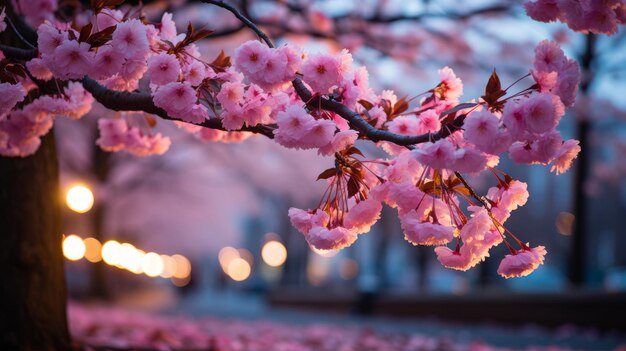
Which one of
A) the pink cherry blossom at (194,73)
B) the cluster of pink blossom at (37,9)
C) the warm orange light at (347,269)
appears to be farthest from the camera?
the warm orange light at (347,269)

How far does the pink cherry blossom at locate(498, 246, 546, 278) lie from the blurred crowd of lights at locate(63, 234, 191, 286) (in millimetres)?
3924

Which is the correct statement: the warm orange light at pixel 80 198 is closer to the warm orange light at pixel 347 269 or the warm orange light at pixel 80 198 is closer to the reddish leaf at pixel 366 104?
the reddish leaf at pixel 366 104

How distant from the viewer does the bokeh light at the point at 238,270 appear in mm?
63375

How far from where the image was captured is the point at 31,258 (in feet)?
16.8

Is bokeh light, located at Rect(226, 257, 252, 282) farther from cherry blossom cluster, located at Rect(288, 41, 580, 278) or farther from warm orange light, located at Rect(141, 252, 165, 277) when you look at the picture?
cherry blossom cluster, located at Rect(288, 41, 580, 278)

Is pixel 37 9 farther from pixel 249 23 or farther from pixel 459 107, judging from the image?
pixel 459 107

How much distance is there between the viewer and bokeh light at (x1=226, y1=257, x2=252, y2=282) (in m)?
63.4

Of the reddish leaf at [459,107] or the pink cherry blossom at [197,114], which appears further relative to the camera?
the pink cherry blossom at [197,114]

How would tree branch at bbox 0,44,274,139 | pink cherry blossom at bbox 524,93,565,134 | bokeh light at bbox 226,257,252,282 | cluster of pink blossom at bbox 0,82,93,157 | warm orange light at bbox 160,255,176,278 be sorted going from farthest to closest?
warm orange light at bbox 160,255,176,278 → bokeh light at bbox 226,257,252,282 → cluster of pink blossom at bbox 0,82,93,157 → tree branch at bbox 0,44,274,139 → pink cherry blossom at bbox 524,93,565,134

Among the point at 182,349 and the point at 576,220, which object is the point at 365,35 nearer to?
the point at 182,349

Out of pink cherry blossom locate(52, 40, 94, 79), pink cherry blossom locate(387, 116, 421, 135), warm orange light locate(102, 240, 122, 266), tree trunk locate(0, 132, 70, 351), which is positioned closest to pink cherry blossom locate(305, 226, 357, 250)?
pink cherry blossom locate(387, 116, 421, 135)

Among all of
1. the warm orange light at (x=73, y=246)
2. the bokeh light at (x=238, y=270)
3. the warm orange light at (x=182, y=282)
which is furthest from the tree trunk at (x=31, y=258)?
the bokeh light at (x=238, y=270)

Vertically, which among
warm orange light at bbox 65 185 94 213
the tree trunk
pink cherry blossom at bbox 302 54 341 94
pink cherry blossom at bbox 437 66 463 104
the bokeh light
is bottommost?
the tree trunk

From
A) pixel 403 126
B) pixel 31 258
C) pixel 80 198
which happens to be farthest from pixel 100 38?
pixel 80 198
